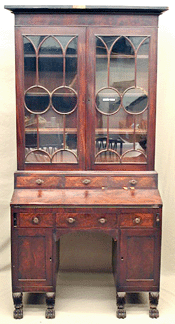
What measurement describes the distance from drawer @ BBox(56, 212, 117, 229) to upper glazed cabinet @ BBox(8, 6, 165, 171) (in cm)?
36

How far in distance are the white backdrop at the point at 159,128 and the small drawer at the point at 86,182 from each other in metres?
0.80

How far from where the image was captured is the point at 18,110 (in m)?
3.08

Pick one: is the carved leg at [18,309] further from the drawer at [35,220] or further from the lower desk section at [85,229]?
the drawer at [35,220]

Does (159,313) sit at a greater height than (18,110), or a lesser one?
lesser

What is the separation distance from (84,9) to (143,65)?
53 centimetres

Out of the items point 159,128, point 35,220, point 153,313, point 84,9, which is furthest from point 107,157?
point 153,313

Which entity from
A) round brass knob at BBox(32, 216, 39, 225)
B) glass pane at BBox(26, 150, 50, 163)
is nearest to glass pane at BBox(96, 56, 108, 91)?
glass pane at BBox(26, 150, 50, 163)

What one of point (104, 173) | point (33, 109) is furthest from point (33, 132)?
point (104, 173)

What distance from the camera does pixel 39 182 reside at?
3.12m

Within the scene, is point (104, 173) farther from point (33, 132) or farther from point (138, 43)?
point (138, 43)

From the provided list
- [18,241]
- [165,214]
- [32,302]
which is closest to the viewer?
[18,241]

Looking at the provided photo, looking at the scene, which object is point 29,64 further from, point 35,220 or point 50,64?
point 35,220

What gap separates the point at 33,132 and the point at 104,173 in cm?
56

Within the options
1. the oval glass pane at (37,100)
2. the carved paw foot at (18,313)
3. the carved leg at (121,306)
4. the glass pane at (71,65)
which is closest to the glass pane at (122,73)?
the glass pane at (71,65)
